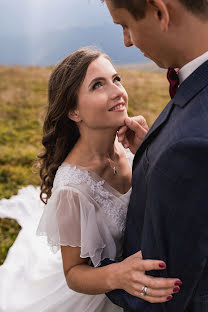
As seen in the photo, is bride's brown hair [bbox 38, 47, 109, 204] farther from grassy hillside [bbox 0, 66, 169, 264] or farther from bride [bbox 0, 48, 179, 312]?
grassy hillside [bbox 0, 66, 169, 264]

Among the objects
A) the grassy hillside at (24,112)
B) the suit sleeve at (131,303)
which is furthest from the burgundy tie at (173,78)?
the grassy hillside at (24,112)

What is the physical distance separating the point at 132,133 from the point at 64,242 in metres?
0.88

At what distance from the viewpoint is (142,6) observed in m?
1.37

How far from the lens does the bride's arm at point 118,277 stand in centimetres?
168

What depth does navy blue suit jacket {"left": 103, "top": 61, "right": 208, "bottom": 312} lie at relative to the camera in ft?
4.40

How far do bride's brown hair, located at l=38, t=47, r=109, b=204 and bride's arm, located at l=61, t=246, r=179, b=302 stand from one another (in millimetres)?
772

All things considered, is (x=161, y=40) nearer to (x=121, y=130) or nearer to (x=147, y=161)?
(x=147, y=161)

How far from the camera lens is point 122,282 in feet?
6.23

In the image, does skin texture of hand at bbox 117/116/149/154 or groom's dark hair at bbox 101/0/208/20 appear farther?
skin texture of hand at bbox 117/116/149/154

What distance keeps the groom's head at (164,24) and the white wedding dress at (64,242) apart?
1186 mm

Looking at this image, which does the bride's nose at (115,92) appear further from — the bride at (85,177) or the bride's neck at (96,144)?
the bride's neck at (96,144)

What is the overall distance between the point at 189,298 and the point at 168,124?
0.82 meters

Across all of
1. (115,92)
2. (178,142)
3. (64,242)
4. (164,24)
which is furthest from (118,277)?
(164,24)

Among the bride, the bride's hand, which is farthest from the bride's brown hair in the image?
the bride's hand
